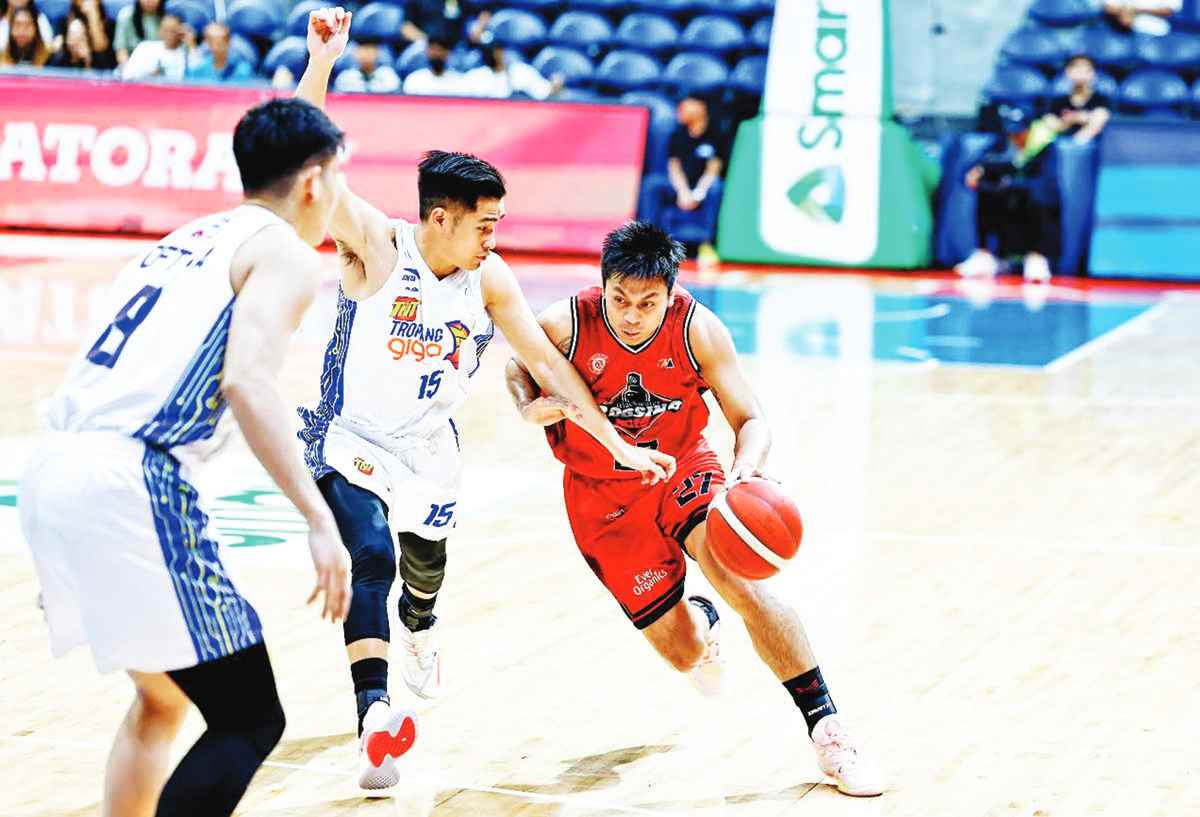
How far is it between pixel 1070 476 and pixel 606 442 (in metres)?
4.43

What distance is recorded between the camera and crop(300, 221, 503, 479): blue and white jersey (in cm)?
550

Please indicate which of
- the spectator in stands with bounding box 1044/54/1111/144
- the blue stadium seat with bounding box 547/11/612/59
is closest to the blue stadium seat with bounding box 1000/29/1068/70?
the spectator in stands with bounding box 1044/54/1111/144

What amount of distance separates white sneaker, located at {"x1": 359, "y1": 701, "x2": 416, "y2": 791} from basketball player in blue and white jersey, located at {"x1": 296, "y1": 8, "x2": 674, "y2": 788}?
54cm

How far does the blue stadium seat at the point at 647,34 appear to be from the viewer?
1867cm

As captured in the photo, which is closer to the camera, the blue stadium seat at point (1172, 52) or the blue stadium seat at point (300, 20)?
the blue stadium seat at point (1172, 52)

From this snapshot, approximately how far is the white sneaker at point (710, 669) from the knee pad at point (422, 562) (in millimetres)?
825

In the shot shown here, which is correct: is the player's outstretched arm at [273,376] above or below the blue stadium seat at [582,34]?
above

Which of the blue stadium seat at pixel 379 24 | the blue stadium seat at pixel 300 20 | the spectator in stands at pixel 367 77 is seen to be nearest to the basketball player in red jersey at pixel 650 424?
the spectator in stands at pixel 367 77

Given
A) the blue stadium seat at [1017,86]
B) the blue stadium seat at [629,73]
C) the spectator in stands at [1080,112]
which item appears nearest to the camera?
the spectator in stands at [1080,112]

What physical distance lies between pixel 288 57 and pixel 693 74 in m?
3.89

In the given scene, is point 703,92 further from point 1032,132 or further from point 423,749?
point 423,749

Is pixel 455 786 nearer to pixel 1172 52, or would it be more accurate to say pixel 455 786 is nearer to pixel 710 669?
pixel 710 669

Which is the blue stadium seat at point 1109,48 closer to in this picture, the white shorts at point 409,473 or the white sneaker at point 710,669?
the white sneaker at point 710,669

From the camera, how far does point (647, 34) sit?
18.7 metres
